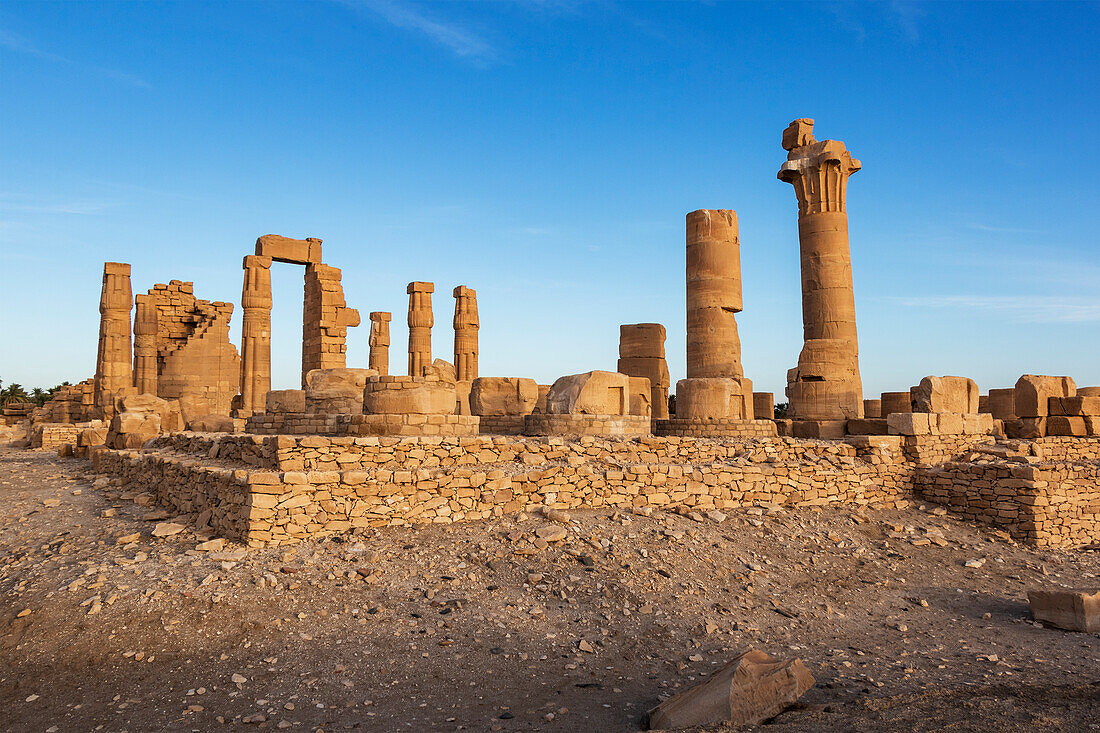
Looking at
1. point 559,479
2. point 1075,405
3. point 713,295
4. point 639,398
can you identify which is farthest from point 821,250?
point 559,479

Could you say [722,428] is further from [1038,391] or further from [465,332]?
[465,332]

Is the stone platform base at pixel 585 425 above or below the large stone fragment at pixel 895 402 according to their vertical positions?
below

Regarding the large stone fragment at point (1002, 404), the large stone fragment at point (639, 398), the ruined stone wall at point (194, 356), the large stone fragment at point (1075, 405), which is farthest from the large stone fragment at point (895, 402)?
the ruined stone wall at point (194, 356)

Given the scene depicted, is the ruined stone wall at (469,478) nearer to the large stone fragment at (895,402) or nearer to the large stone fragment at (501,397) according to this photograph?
the large stone fragment at (501,397)

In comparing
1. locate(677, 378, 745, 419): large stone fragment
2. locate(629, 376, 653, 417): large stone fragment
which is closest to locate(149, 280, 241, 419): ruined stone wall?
locate(629, 376, 653, 417): large stone fragment

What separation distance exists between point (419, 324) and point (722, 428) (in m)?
14.8

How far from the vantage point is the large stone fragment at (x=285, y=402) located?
1374cm

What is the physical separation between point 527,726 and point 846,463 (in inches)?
358

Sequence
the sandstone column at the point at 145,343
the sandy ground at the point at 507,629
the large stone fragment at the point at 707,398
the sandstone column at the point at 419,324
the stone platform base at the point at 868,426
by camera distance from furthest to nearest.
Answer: the sandstone column at the point at 419,324 < the sandstone column at the point at 145,343 < the large stone fragment at the point at 707,398 < the stone platform base at the point at 868,426 < the sandy ground at the point at 507,629

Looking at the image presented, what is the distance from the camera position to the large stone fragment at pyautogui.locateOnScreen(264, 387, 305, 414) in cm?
1374

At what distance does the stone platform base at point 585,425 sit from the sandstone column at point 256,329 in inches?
415

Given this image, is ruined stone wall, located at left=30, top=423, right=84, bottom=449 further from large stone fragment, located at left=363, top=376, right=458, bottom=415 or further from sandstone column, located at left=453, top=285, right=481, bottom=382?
large stone fragment, located at left=363, top=376, right=458, bottom=415

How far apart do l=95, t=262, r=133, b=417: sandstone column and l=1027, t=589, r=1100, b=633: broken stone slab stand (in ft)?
78.5

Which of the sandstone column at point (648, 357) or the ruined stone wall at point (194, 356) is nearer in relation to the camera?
the sandstone column at point (648, 357)
